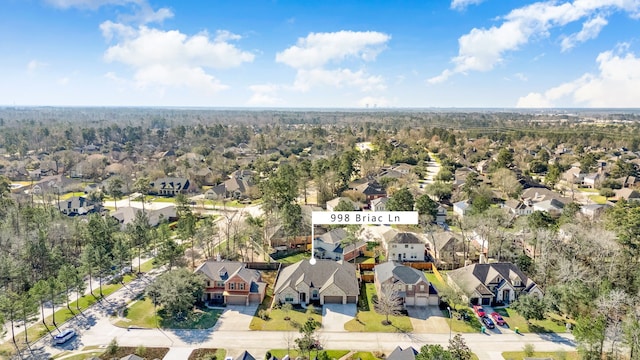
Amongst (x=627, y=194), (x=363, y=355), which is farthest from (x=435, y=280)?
(x=627, y=194)

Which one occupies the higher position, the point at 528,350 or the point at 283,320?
the point at 528,350

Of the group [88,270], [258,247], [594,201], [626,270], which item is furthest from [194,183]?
[594,201]

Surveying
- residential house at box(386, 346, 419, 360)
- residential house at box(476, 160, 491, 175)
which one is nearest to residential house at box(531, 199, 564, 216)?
residential house at box(476, 160, 491, 175)

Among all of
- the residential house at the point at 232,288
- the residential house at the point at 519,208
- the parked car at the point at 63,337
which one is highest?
the residential house at the point at 519,208

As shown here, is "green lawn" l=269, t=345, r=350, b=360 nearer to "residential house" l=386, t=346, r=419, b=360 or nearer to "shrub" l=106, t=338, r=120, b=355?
"residential house" l=386, t=346, r=419, b=360

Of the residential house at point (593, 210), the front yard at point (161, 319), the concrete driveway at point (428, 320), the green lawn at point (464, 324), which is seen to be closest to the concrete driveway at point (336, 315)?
the concrete driveway at point (428, 320)

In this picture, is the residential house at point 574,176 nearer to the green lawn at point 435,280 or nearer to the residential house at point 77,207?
the green lawn at point 435,280

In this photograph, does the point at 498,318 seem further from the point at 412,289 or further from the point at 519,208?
the point at 519,208
